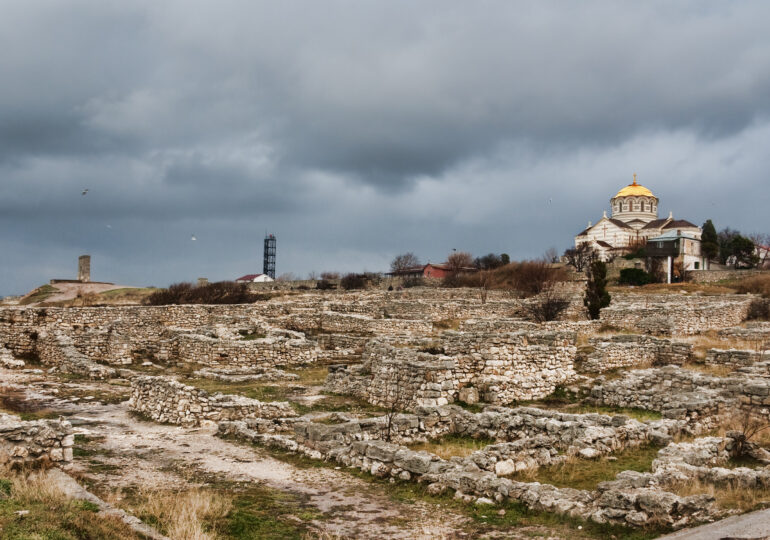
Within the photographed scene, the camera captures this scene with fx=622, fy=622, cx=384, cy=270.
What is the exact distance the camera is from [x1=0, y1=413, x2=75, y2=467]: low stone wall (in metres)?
9.86

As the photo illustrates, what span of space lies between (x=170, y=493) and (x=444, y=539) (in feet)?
13.9

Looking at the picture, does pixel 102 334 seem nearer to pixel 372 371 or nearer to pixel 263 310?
pixel 263 310

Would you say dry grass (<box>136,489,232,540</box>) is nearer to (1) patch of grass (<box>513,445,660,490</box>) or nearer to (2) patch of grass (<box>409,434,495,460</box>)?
(2) patch of grass (<box>409,434,495,460</box>)

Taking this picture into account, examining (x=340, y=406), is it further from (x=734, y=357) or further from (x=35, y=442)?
(x=734, y=357)

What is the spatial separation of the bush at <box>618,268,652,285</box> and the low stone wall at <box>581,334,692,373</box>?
53.4 meters

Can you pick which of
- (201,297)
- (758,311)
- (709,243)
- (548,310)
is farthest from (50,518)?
(709,243)

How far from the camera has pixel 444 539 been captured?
298 inches

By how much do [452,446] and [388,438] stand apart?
129 centimetres

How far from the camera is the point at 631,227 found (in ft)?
333

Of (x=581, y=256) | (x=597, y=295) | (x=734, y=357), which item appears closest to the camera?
(x=734, y=357)

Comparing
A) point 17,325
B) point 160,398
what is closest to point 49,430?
point 160,398

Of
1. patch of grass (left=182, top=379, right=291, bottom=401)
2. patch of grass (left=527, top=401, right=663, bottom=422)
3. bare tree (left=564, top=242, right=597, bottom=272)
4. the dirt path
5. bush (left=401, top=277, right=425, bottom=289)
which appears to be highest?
bare tree (left=564, top=242, right=597, bottom=272)

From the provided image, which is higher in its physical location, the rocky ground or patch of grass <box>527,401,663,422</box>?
patch of grass <box>527,401,663,422</box>

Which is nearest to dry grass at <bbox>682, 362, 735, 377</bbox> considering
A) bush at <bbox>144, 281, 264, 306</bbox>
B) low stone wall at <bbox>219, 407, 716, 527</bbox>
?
low stone wall at <bbox>219, 407, 716, 527</bbox>
